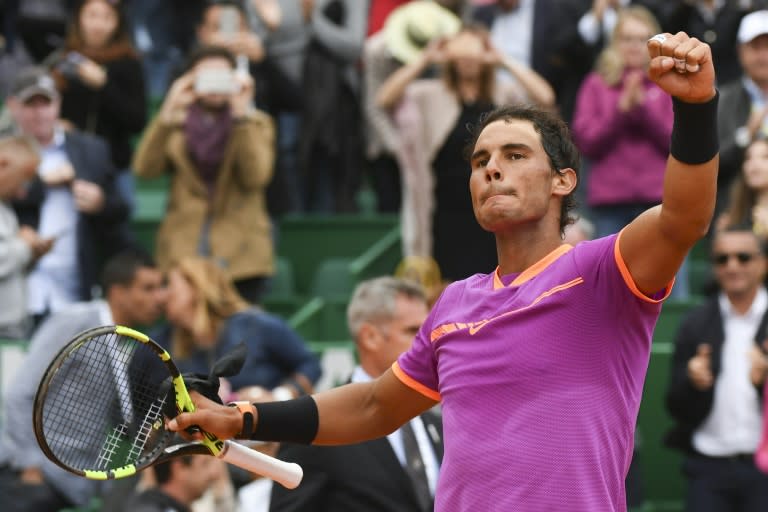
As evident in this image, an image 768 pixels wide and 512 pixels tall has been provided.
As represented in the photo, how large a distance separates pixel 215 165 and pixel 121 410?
463cm

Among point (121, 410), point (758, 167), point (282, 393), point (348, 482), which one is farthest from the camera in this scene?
point (758, 167)

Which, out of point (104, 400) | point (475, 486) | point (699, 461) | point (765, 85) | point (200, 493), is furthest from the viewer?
point (765, 85)

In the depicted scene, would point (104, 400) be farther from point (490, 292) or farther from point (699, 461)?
point (699, 461)

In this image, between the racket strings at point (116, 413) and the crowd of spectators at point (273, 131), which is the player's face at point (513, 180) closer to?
the racket strings at point (116, 413)

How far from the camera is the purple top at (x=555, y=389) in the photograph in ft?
11.2

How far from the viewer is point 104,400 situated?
4289 mm

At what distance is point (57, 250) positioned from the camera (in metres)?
8.61

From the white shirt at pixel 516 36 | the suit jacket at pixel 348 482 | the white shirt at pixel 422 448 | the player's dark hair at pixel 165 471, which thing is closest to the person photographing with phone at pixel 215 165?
the white shirt at pixel 516 36

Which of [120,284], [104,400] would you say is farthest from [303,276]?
[104,400]

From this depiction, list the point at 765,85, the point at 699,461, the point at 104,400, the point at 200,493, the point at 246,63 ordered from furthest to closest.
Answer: the point at 246,63
the point at 765,85
the point at 699,461
the point at 200,493
the point at 104,400

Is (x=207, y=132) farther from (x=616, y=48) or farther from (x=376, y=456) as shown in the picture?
(x=376, y=456)

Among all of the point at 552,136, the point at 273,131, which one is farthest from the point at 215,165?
the point at 552,136

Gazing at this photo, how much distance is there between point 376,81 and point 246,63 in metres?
0.88

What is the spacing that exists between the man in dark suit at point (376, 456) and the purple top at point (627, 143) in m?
3.24
